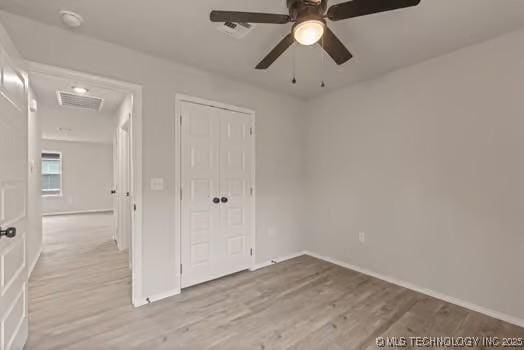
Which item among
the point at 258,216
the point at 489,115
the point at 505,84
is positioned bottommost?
the point at 258,216

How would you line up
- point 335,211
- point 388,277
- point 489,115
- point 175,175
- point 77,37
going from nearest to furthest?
point 77,37
point 489,115
point 175,175
point 388,277
point 335,211

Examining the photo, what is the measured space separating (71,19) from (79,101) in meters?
2.20

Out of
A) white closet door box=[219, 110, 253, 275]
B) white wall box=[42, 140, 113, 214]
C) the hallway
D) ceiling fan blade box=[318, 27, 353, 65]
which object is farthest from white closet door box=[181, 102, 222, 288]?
white wall box=[42, 140, 113, 214]

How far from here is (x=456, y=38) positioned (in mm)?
2158

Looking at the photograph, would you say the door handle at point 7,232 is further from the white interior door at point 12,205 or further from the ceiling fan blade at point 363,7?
the ceiling fan blade at point 363,7

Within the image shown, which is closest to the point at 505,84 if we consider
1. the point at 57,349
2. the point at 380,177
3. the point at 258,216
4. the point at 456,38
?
the point at 456,38

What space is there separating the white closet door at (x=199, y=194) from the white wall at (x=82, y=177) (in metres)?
7.42

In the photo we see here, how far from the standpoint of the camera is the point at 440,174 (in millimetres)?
2477

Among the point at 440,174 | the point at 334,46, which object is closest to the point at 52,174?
the point at 334,46

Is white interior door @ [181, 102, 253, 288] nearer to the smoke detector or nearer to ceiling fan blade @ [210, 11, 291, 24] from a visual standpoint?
the smoke detector

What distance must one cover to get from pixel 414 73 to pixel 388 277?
2.35 metres

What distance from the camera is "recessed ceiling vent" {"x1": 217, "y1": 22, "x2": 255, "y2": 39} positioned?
1.97 metres

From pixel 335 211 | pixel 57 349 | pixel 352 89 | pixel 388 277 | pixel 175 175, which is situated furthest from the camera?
pixel 335 211

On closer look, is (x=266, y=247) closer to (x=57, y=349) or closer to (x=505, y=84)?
(x=57, y=349)
